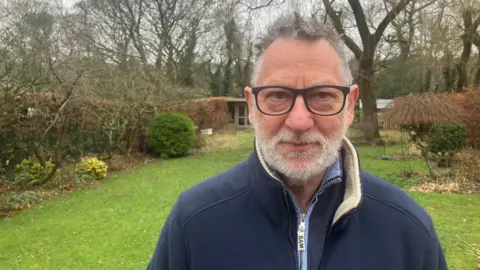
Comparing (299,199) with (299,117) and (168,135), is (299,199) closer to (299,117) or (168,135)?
(299,117)

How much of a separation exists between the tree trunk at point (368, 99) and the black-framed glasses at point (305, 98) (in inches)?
720

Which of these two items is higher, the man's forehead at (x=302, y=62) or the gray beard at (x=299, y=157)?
the man's forehead at (x=302, y=62)

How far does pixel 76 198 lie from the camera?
911 centimetres

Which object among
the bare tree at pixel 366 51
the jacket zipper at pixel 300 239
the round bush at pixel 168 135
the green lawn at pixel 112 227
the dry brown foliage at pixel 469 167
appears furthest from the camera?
the bare tree at pixel 366 51

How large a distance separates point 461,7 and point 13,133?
625 inches

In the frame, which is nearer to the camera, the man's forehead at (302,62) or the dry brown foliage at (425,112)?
the man's forehead at (302,62)

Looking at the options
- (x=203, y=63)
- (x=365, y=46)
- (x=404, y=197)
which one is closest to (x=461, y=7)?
(x=365, y=46)

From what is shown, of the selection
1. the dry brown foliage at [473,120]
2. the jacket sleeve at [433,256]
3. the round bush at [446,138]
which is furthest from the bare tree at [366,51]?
the jacket sleeve at [433,256]

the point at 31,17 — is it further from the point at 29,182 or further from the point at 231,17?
the point at 29,182

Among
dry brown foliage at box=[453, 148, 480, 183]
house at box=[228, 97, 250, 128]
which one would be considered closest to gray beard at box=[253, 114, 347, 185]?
dry brown foliage at box=[453, 148, 480, 183]

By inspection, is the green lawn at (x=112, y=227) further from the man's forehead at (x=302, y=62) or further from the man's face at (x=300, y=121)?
the man's forehead at (x=302, y=62)

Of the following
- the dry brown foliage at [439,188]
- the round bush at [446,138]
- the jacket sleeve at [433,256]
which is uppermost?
the jacket sleeve at [433,256]

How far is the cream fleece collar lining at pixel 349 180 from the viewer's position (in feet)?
4.36

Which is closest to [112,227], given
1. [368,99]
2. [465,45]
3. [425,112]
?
[425,112]
